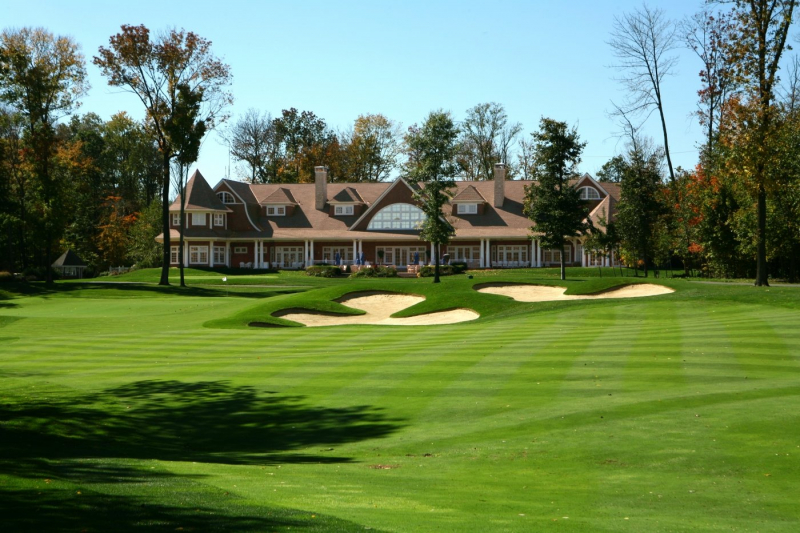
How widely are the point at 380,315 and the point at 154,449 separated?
2422 cm

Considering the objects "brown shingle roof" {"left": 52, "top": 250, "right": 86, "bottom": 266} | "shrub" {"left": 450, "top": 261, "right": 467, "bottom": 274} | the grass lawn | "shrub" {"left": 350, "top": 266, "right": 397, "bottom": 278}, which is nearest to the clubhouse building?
"shrub" {"left": 450, "top": 261, "right": 467, "bottom": 274}

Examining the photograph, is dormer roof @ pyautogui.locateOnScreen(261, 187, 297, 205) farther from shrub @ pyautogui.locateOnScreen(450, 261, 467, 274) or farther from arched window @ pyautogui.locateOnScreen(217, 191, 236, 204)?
shrub @ pyautogui.locateOnScreen(450, 261, 467, 274)

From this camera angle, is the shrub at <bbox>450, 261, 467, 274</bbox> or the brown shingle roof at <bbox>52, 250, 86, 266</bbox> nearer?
the shrub at <bbox>450, 261, 467, 274</bbox>

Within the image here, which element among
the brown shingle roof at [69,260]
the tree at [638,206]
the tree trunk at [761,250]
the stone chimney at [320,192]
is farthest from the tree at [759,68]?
the brown shingle roof at [69,260]

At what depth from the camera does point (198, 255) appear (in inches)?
3007

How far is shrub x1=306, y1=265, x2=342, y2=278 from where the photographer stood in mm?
65562

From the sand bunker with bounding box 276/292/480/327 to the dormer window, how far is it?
36170 millimetres

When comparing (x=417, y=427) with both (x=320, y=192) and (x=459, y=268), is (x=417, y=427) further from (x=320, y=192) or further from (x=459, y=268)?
(x=320, y=192)

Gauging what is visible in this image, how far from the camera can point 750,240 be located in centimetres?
4766

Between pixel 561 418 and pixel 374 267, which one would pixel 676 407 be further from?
pixel 374 267

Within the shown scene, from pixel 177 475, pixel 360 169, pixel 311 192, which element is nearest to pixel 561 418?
pixel 177 475

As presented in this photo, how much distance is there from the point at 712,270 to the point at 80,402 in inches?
1844

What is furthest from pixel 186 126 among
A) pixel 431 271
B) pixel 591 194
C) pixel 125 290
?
pixel 591 194

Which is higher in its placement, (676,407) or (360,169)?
(360,169)
